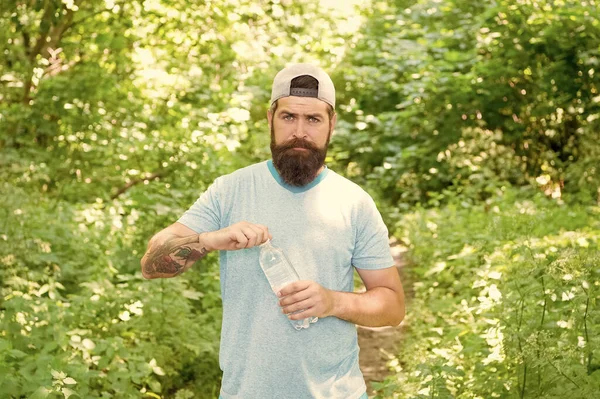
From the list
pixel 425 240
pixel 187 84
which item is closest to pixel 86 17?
pixel 187 84

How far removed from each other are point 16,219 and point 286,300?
560 centimetres

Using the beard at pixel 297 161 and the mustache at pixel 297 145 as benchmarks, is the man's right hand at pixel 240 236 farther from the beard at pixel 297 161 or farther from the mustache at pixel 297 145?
the mustache at pixel 297 145

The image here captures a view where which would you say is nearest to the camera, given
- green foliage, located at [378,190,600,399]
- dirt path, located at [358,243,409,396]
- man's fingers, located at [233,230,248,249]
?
man's fingers, located at [233,230,248,249]

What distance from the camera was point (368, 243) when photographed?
9.66 feet

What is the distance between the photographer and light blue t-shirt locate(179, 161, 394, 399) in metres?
2.75

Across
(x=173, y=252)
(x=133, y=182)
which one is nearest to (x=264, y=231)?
(x=173, y=252)

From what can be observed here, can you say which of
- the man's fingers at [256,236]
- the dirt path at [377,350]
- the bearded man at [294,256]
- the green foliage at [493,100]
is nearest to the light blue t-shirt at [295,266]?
the bearded man at [294,256]

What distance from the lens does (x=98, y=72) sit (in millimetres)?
11727

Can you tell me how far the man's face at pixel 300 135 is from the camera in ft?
9.57

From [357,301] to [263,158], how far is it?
1096cm

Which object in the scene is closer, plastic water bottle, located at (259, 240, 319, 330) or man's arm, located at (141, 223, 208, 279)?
plastic water bottle, located at (259, 240, 319, 330)

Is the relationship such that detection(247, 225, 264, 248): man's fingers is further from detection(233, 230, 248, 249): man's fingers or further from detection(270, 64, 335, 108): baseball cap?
detection(270, 64, 335, 108): baseball cap

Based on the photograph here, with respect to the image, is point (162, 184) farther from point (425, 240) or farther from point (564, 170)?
point (564, 170)

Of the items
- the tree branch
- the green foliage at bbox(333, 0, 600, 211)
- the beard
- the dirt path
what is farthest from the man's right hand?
the green foliage at bbox(333, 0, 600, 211)
